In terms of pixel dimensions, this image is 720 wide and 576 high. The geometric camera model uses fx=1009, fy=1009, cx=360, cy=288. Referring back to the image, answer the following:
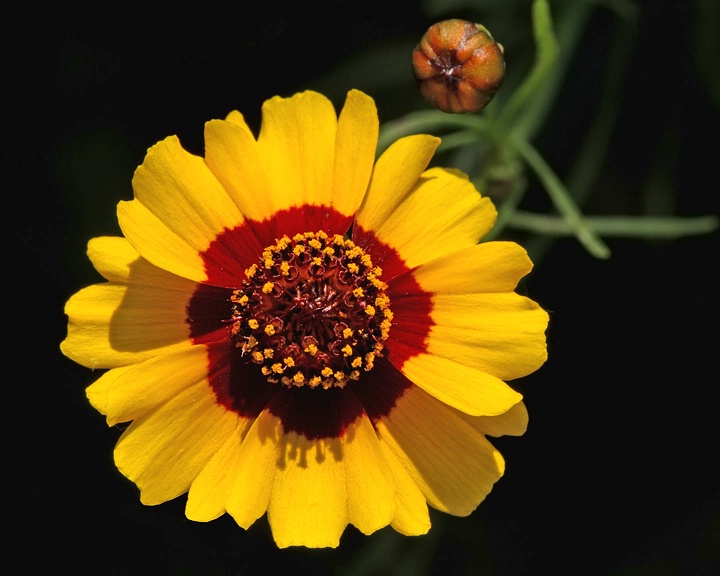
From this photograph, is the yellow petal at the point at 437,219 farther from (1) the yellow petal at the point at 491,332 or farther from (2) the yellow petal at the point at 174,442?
(2) the yellow petal at the point at 174,442

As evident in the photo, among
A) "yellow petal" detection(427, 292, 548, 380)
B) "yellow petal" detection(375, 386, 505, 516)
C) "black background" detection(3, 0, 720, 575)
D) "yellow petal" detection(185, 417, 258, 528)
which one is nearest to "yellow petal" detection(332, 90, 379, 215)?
"yellow petal" detection(427, 292, 548, 380)

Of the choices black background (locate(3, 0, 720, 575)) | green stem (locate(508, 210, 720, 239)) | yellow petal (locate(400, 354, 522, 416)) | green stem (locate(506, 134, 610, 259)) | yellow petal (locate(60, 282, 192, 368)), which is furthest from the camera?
black background (locate(3, 0, 720, 575))

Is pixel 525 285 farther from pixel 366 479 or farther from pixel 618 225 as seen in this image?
pixel 366 479

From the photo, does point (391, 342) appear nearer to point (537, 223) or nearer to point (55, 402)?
point (537, 223)

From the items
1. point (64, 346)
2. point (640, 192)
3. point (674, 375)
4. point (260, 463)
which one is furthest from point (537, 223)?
point (64, 346)

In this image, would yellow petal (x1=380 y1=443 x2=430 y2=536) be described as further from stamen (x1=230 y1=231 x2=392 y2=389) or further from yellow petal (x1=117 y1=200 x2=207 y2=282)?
yellow petal (x1=117 y1=200 x2=207 y2=282)

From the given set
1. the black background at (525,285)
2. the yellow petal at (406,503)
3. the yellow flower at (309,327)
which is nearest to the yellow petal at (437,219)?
the yellow flower at (309,327)
